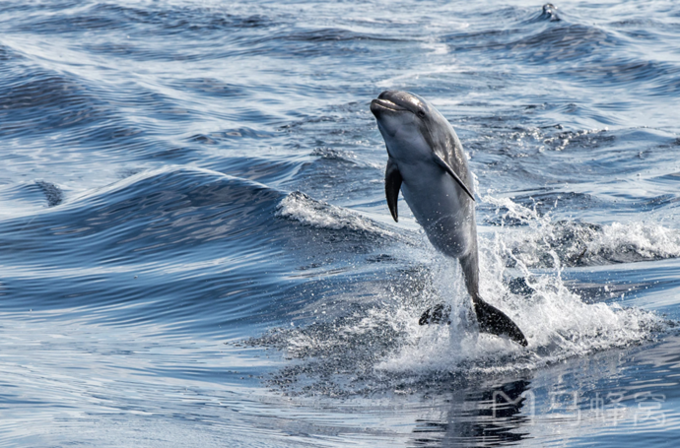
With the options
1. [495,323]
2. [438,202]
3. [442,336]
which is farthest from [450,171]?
[442,336]

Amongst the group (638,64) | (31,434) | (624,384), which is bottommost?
(638,64)

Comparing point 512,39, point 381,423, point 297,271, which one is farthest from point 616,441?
point 512,39

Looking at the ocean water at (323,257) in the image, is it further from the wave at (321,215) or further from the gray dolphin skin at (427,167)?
the gray dolphin skin at (427,167)

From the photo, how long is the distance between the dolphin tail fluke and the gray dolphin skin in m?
0.85

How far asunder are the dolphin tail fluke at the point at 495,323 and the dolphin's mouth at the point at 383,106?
230 cm

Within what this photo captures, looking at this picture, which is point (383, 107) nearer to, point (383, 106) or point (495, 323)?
point (383, 106)

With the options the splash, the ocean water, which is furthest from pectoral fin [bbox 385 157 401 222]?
the ocean water

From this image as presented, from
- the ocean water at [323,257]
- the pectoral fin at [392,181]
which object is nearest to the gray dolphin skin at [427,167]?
the pectoral fin at [392,181]

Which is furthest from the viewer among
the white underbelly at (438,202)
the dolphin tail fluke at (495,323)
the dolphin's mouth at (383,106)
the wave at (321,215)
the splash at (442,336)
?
the wave at (321,215)

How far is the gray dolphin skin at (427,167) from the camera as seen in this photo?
24.3ft

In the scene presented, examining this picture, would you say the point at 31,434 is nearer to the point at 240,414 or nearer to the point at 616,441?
the point at 240,414

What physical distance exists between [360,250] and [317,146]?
8.20 meters

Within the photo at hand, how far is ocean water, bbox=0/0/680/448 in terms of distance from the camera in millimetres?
7211

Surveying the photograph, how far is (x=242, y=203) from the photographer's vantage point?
15.3 m
